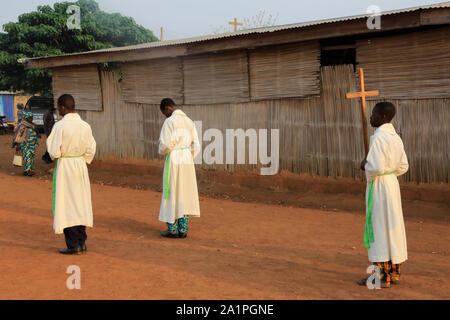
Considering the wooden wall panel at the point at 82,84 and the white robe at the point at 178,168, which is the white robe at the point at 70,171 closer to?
the white robe at the point at 178,168

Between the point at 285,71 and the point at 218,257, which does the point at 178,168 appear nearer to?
the point at 218,257

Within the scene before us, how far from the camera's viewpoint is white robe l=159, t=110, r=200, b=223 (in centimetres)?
691

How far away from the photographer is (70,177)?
5969 millimetres

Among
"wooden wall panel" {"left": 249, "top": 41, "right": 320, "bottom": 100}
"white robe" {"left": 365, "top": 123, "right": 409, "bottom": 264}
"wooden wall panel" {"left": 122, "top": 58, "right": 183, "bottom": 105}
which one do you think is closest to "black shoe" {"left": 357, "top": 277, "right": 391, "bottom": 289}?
"white robe" {"left": 365, "top": 123, "right": 409, "bottom": 264}

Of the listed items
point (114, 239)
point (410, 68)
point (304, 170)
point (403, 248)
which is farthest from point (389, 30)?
point (114, 239)

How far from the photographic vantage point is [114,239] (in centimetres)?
689

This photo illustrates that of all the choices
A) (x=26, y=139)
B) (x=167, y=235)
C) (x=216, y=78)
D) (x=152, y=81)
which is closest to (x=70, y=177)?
(x=167, y=235)

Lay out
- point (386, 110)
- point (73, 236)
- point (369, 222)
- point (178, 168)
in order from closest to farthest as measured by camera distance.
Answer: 1. point (386, 110)
2. point (369, 222)
3. point (73, 236)
4. point (178, 168)

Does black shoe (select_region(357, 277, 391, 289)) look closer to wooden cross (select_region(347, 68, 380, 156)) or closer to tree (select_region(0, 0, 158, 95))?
wooden cross (select_region(347, 68, 380, 156))

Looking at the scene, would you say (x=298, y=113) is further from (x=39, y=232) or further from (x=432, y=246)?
(x=39, y=232)

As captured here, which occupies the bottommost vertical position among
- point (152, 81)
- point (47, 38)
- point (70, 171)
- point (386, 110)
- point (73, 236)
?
point (73, 236)

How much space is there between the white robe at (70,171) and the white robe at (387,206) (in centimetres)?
327

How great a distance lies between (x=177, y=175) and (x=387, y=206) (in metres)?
3.17
